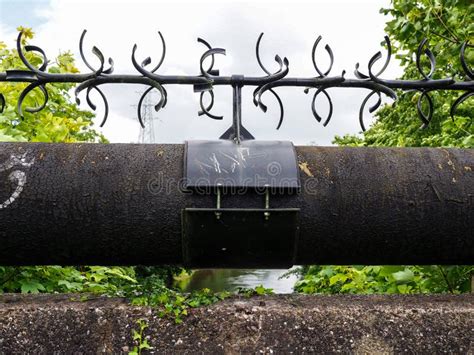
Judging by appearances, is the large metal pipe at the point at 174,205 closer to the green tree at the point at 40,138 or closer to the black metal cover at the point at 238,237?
the black metal cover at the point at 238,237

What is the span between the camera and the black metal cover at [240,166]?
189cm

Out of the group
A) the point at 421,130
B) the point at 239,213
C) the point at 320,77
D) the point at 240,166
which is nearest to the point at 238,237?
the point at 239,213

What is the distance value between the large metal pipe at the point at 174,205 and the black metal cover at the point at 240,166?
0.17 ft

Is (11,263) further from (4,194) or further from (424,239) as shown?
(424,239)

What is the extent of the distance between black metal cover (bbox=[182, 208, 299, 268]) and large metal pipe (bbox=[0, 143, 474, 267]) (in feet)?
0.13

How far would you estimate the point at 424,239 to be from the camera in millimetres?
1992

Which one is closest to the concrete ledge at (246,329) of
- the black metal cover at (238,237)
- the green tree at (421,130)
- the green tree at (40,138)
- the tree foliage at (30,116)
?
the black metal cover at (238,237)

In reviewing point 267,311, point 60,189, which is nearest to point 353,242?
point 267,311

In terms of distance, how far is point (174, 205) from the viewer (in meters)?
1.89

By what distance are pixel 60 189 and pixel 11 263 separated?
38 centimetres

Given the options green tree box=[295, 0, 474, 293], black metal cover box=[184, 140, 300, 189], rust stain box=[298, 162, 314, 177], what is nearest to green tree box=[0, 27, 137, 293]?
black metal cover box=[184, 140, 300, 189]

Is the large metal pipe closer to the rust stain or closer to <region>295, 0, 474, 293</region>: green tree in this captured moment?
the rust stain

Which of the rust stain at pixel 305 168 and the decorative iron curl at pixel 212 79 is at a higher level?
the decorative iron curl at pixel 212 79

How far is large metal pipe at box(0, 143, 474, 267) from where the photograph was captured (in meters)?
1.89
